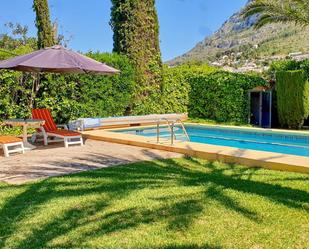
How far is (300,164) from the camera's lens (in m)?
8.13

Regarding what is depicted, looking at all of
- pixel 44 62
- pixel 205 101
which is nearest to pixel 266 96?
pixel 205 101

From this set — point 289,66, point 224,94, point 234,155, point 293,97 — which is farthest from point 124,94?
point 234,155

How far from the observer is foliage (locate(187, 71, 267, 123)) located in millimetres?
19641

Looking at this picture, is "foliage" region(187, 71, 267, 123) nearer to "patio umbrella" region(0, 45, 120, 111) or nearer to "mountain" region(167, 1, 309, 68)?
"patio umbrella" region(0, 45, 120, 111)

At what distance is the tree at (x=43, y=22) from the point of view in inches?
654

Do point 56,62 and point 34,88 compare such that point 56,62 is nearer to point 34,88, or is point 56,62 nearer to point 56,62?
point 56,62

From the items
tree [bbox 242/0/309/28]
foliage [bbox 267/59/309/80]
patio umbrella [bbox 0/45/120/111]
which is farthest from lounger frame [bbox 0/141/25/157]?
foliage [bbox 267/59/309/80]

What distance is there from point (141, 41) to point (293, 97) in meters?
7.44

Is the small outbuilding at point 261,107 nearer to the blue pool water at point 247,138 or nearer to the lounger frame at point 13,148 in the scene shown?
the blue pool water at point 247,138

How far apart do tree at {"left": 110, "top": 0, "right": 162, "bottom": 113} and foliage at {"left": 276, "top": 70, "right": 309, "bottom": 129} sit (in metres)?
5.95

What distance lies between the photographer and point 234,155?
30.2 feet

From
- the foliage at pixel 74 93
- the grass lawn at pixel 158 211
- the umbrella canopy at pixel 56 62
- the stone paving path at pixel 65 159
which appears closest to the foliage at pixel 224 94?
the foliage at pixel 74 93

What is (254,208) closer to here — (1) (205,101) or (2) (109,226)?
(2) (109,226)

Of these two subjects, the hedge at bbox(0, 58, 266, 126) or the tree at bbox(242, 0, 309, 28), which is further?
the hedge at bbox(0, 58, 266, 126)
